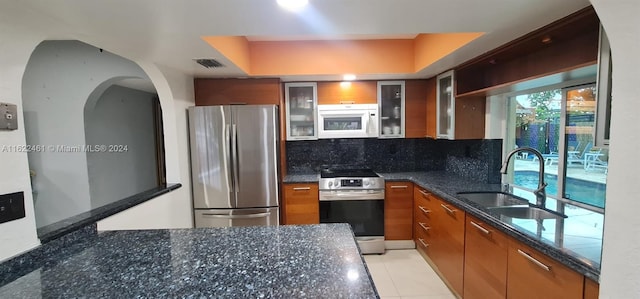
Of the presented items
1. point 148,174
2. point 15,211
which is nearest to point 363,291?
point 15,211

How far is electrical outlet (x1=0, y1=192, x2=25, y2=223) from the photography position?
3.57 feet

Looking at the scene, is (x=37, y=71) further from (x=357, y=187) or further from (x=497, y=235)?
(x=497, y=235)

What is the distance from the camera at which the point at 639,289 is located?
2.59ft

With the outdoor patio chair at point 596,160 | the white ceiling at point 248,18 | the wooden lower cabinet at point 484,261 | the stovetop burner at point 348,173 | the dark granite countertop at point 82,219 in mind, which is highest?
the white ceiling at point 248,18

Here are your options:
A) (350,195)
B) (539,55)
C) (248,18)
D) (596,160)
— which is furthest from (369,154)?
(248,18)

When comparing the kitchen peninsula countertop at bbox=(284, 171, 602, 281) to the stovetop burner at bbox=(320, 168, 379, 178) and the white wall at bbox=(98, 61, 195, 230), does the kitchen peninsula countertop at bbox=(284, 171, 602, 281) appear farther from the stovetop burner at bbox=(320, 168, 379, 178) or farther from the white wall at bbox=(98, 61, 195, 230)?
the white wall at bbox=(98, 61, 195, 230)

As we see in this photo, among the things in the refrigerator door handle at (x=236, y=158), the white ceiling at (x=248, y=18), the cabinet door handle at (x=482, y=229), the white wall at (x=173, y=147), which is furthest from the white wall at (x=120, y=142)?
the cabinet door handle at (x=482, y=229)

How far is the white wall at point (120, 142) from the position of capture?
10.8ft

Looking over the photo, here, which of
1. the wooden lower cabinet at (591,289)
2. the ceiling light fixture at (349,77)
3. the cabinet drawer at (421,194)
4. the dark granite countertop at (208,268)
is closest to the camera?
the dark granite countertop at (208,268)

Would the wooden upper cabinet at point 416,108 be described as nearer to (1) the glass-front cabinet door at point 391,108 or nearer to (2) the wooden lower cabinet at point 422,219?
(1) the glass-front cabinet door at point 391,108

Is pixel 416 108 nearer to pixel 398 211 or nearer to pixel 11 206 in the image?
pixel 398 211

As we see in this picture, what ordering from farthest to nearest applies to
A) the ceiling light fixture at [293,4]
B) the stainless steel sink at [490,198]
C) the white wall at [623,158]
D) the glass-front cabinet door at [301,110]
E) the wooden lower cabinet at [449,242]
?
the glass-front cabinet door at [301,110] → the stainless steel sink at [490,198] → the wooden lower cabinet at [449,242] → the ceiling light fixture at [293,4] → the white wall at [623,158]

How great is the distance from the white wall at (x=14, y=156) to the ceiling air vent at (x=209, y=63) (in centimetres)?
108

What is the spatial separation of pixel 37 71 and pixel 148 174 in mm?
2164
